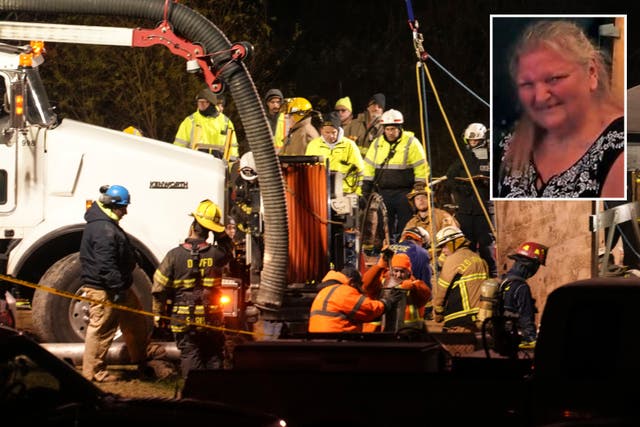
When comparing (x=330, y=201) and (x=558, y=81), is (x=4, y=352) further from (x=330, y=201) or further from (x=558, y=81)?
(x=330, y=201)

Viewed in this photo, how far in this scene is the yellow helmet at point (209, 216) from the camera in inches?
524

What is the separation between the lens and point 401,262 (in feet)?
45.0

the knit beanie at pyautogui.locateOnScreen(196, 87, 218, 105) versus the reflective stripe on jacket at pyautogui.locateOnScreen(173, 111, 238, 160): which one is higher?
the knit beanie at pyautogui.locateOnScreen(196, 87, 218, 105)

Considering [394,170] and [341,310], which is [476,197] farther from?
[341,310]

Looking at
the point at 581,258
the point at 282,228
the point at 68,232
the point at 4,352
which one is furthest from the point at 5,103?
the point at 4,352

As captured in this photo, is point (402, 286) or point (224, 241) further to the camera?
point (224, 241)

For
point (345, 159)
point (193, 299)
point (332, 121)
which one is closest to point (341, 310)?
point (193, 299)

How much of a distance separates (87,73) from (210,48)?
11.0 m

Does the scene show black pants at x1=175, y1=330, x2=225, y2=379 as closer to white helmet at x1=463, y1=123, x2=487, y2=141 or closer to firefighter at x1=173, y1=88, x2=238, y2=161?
firefighter at x1=173, y1=88, x2=238, y2=161

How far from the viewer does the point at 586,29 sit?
13.4 meters

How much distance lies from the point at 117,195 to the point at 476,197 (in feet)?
21.7

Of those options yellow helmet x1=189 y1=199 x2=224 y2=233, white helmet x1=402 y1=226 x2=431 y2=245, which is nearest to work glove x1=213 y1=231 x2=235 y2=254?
yellow helmet x1=189 y1=199 x2=224 y2=233

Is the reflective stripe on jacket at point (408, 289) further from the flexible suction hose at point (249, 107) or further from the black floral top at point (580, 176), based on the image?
the flexible suction hose at point (249, 107)

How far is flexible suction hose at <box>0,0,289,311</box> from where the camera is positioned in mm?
14547
